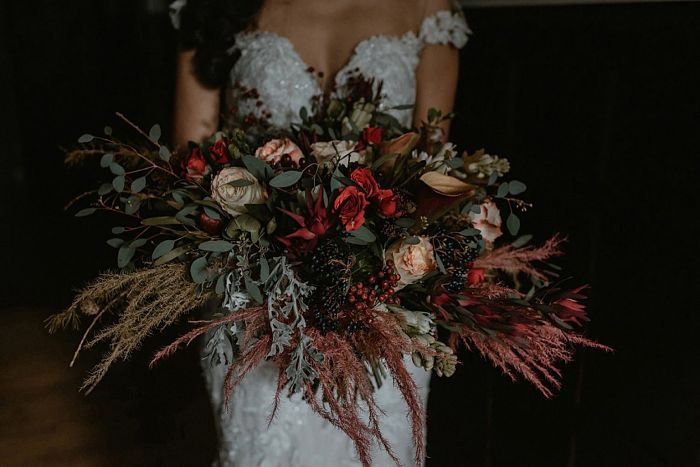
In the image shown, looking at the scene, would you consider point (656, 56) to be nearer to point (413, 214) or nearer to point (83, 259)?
point (413, 214)

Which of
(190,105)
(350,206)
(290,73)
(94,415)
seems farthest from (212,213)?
(94,415)

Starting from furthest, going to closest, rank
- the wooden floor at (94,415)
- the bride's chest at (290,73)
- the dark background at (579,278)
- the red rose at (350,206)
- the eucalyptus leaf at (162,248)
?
the wooden floor at (94,415) → the bride's chest at (290,73) → the dark background at (579,278) → the eucalyptus leaf at (162,248) → the red rose at (350,206)

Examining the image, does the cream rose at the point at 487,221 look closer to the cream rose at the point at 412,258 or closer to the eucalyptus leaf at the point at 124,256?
the cream rose at the point at 412,258

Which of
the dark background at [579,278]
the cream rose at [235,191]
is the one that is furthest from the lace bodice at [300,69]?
the cream rose at [235,191]

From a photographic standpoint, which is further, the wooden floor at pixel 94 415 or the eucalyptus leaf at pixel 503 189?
the wooden floor at pixel 94 415

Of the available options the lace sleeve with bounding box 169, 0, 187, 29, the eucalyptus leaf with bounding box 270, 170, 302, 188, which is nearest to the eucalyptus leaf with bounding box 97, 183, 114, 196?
the eucalyptus leaf with bounding box 270, 170, 302, 188

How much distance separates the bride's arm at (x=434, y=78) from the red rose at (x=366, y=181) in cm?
99

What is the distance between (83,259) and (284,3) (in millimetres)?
3734

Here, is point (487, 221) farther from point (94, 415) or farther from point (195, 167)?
point (94, 415)

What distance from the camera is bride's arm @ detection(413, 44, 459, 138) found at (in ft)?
6.59

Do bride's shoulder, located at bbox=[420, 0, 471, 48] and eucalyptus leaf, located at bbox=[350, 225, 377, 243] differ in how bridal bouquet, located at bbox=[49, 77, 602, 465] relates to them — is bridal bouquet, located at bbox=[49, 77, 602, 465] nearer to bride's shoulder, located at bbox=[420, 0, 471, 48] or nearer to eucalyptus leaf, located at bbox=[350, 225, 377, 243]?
eucalyptus leaf, located at bbox=[350, 225, 377, 243]

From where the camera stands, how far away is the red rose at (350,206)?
1.02 m

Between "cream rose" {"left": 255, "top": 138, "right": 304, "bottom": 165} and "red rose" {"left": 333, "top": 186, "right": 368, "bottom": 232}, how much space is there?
8.3 inches

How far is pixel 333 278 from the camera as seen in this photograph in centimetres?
104
